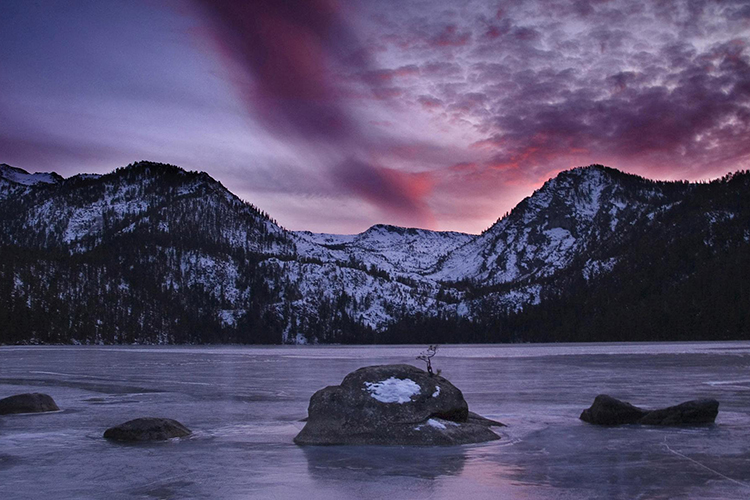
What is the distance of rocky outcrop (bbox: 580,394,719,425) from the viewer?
2142cm

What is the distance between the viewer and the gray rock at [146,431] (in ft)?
62.3

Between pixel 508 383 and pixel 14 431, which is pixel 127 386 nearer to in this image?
pixel 14 431

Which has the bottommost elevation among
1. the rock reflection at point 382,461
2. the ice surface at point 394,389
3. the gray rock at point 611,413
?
the rock reflection at point 382,461

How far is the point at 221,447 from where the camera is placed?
1762 centimetres

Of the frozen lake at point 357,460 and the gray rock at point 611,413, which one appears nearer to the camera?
the frozen lake at point 357,460

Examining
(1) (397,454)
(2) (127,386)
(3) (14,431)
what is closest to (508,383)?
(2) (127,386)

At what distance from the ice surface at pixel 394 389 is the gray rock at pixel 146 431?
5681 mm

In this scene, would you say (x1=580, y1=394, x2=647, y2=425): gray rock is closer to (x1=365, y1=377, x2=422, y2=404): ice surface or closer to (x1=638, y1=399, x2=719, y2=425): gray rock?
(x1=638, y1=399, x2=719, y2=425): gray rock

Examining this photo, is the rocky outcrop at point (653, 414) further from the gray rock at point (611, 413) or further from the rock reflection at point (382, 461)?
the rock reflection at point (382, 461)

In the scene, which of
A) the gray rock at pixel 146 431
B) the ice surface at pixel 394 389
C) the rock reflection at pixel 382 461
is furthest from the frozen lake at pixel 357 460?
the ice surface at pixel 394 389

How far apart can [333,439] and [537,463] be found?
600 cm

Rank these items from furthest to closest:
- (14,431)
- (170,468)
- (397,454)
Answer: (14,431) < (397,454) < (170,468)

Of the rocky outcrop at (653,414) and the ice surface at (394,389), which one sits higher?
the ice surface at (394,389)

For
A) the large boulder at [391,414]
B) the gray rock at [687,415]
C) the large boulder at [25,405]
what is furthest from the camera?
the large boulder at [25,405]
